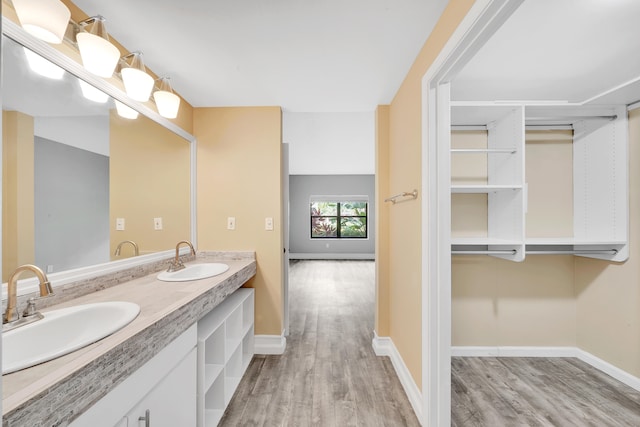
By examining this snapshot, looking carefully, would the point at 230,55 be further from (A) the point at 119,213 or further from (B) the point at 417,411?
(B) the point at 417,411

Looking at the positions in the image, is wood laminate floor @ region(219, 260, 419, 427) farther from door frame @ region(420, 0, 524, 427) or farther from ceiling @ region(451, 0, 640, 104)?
ceiling @ region(451, 0, 640, 104)

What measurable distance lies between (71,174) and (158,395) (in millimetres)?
1184

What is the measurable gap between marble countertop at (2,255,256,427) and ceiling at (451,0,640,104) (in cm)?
213

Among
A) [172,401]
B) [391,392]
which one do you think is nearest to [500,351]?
[391,392]

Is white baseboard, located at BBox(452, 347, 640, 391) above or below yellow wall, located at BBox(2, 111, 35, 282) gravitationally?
below

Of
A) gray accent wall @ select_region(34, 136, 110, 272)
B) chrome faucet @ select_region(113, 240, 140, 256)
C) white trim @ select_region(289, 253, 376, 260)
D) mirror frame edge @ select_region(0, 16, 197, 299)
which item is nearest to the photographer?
mirror frame edge @ select_region(0, 16, 197, 299)

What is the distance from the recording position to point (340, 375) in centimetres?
225

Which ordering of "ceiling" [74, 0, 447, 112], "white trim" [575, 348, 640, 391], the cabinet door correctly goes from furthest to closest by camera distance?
"white trim" [575, 348, 640, 391] < "ceiling" [74, 0, 447, 112] < the cabinet door

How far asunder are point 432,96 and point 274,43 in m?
0.97

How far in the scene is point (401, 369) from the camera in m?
2.17

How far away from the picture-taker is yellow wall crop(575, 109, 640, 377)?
6.97 ft

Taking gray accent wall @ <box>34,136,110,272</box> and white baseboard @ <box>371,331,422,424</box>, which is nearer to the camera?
gray accent wall @ <box>34,136,110,272</box>

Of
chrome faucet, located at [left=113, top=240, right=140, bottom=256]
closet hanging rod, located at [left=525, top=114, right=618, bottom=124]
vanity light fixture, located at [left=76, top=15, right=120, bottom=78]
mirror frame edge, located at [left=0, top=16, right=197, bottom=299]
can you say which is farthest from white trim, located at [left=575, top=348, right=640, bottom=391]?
vanity light fixture, located at [left=76, top=15, right=120, bottom=78]

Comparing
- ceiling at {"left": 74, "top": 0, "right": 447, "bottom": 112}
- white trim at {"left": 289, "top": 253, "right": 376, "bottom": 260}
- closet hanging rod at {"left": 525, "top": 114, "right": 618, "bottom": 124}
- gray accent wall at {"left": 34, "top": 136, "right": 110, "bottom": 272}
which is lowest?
white trim at {"left": 289, "top": 253, "right": 376, "bottom": 260}
